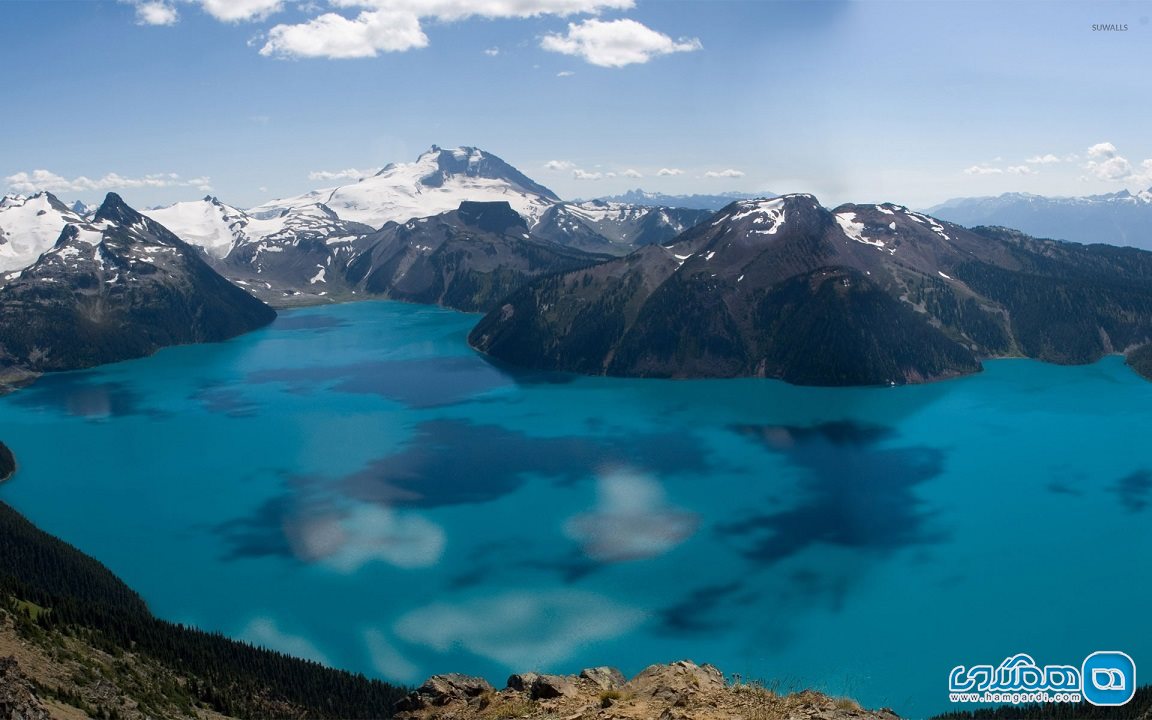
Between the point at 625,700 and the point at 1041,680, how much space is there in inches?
2030

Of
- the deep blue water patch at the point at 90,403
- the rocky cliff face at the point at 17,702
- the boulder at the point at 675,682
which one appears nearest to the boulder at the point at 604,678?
the boulder at the point at 675,682

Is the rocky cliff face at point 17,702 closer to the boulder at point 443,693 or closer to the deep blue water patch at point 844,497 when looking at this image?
the boulder at point 443,693

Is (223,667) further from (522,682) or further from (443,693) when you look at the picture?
(522,682)

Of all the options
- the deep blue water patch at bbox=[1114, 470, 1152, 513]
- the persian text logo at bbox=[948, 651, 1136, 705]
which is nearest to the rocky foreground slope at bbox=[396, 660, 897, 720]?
the persian text logo at bbox=[948, 651, 1136, 705]

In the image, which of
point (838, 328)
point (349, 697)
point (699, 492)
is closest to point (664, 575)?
point (699, 492)

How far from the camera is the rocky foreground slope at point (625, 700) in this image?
3291 centimetres

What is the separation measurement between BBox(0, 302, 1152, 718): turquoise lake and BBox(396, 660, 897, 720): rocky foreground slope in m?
33.1

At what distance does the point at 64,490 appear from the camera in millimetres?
124250

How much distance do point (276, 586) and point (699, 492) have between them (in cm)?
5438

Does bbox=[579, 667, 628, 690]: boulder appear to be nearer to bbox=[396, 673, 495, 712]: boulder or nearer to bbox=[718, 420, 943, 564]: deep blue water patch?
bbox=[396, 673, 495, 712]: boulder

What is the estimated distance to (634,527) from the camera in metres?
104

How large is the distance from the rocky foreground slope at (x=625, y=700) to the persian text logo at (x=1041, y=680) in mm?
39338

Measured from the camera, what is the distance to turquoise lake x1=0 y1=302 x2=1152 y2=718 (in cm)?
7831

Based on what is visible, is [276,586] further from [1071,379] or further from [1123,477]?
[1071,379]
